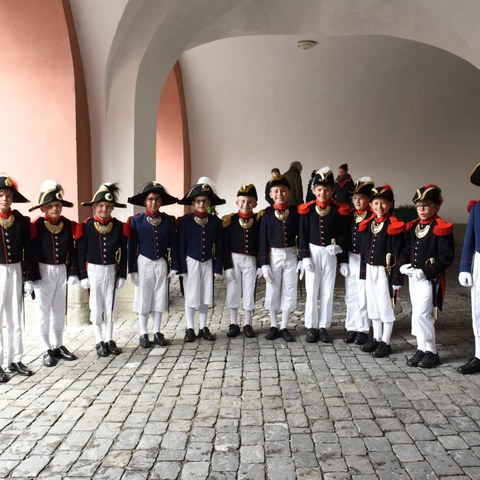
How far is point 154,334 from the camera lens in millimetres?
5484

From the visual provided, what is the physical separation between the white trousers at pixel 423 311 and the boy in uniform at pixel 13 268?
11.9 feet

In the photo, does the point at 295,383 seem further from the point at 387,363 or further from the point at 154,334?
the point at 154,334

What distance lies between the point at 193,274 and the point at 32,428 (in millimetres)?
2469

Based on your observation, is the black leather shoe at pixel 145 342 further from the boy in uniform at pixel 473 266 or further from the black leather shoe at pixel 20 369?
the boy in uniform at pixel 473 266

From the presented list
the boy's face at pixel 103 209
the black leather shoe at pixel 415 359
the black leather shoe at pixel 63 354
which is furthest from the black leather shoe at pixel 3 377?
the black leather shoe at pixel 415 359

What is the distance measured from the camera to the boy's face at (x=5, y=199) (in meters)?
4.46

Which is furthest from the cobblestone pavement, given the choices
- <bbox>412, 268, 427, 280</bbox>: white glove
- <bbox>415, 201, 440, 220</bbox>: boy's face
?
<bbox>415, 201, 440, 220</bbox>: boy's face

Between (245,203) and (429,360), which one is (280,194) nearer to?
(245,203)

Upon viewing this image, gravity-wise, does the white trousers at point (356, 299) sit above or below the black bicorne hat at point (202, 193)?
below

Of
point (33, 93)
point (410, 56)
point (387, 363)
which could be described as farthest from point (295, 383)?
point (410, 56)

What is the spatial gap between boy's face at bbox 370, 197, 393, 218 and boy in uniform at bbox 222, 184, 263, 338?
1.35 metres

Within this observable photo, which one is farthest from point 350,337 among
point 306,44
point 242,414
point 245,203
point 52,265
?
point 306,44

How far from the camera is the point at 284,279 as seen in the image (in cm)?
569

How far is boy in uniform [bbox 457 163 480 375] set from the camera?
4.52 m
